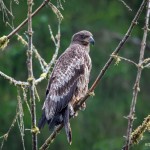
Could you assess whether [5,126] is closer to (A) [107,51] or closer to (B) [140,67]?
(A) [107,51]

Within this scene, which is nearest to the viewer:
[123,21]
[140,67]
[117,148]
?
[140,67]

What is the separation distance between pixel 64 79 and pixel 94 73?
8.20 m

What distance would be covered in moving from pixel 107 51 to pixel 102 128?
1.72m

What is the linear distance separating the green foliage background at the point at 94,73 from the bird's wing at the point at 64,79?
782 cm

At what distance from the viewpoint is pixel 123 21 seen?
18.8 metres

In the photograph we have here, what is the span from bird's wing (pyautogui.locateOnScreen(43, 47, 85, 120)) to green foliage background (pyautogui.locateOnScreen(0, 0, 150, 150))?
7824 millimetres

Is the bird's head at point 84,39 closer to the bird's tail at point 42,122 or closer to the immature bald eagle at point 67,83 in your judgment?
the immature bald eagle at point 67,83

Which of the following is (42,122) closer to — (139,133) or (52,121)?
(52,121)

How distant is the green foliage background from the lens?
57.5ft

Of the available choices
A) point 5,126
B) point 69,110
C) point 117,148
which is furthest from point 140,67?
point 5,126

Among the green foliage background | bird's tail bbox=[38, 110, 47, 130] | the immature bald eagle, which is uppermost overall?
the immature bald eagle

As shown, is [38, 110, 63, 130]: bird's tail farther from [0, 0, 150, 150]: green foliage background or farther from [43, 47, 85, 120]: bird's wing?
[0, 0, 150, 150]: green foliage background

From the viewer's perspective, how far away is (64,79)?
9156 mm

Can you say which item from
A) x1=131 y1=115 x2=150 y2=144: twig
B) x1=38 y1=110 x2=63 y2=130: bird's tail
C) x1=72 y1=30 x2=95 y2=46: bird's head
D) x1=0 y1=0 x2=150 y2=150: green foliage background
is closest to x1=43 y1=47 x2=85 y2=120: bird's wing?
x1=38 y1=110 x2=63 y2=130: bird's tail
